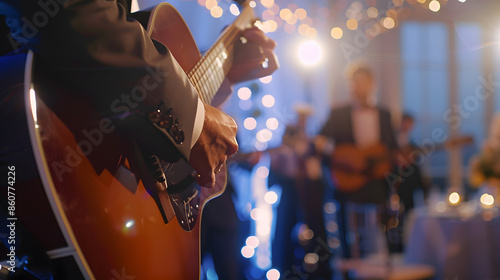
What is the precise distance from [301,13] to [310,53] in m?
0.55

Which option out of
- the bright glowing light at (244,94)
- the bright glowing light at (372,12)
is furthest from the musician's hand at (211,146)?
→ the bright glowing light at (372,12)

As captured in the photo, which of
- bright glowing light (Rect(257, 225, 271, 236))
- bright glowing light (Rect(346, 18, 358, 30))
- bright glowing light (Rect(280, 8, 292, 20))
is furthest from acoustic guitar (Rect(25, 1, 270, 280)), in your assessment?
bright glowing light (Rect(346, 18, 358, 30))

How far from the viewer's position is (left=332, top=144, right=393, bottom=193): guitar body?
3.13 meters

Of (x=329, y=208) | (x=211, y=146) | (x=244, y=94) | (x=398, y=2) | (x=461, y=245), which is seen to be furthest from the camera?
(x=398, y=2)

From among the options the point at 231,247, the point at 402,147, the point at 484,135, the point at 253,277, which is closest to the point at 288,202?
the point at 253,277

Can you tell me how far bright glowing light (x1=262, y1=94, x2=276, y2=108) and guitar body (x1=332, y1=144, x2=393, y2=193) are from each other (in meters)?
1.13

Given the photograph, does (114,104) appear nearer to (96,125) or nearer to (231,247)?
(96,125)

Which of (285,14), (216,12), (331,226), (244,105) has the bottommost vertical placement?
(331,226)

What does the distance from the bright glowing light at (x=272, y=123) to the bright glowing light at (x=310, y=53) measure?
830mm

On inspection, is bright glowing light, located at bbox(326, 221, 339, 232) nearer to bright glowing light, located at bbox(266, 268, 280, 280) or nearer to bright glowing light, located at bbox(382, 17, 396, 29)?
bright glowing light, located at bbox(266, 268, 280, 280)

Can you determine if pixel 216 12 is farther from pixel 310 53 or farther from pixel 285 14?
pixel 310 53

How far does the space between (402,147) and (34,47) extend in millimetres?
3080

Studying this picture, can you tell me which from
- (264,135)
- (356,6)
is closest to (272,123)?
(264,135)

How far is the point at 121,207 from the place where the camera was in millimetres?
624
